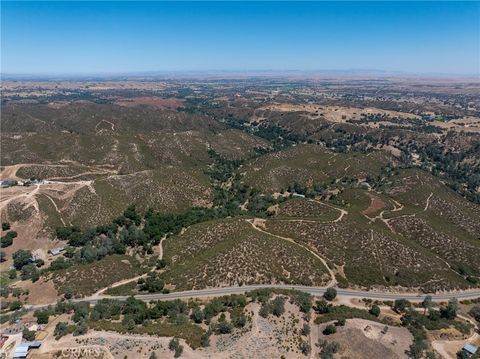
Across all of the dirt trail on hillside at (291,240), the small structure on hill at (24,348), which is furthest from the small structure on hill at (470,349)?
the small structure on hill at (24,348)

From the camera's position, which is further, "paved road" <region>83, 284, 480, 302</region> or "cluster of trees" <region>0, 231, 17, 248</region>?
"cluster of trees" <region>0, 231, 17, 248</region>

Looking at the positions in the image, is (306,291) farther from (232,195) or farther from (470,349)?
(232,195)

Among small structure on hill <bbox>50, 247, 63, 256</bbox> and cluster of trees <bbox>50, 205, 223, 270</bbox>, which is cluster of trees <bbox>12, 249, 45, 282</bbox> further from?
cluster of trees <bbox>50, 205, 223, 270</bbox>

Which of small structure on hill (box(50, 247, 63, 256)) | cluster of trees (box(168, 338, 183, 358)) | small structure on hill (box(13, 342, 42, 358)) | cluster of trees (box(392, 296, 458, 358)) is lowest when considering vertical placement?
small structure on hill (box(50, 247, 63, 256))

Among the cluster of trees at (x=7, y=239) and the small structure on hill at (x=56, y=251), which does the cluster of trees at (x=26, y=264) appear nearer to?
the small structure on hill at (x=56, y=251)

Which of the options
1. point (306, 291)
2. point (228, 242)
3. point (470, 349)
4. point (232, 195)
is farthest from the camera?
point (232, 195)

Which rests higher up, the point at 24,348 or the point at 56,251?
the point at 24,348

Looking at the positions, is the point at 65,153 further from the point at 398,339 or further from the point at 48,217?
Answer: the point at 398,339

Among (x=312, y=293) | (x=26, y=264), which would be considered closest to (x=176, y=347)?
(x=312, y=293)

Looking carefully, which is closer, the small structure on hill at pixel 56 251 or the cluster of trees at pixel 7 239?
the small structure on hill at pixel 56 251

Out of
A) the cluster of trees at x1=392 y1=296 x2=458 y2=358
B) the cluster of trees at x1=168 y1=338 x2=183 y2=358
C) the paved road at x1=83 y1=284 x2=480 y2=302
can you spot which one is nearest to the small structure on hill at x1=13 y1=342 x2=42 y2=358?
the paved road at x1=83 y1=284 x2=480 y2=302

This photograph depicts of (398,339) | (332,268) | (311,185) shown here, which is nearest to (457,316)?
(398,339)
